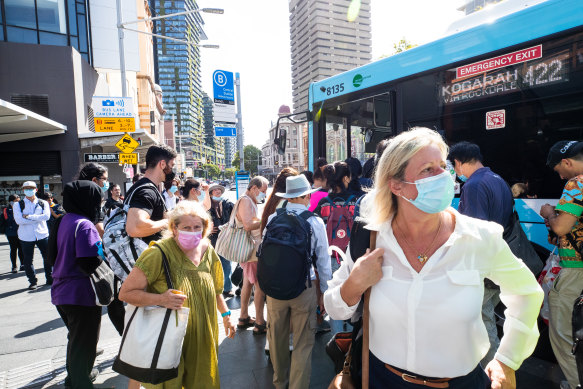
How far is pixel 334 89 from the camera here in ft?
19.1

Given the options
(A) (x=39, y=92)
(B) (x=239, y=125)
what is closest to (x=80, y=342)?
(B) (x=239, y=125)

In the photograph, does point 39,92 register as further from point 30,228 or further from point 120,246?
point 120,246

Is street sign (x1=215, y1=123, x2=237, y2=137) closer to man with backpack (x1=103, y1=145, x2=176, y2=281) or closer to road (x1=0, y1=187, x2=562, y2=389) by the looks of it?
road (x1=0, y1=187, x2=562, y2=389)

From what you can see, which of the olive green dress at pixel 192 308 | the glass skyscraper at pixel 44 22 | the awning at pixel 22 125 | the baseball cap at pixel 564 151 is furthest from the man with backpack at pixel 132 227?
the glass skyscraper at pixel 44 22

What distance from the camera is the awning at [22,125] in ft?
34.8

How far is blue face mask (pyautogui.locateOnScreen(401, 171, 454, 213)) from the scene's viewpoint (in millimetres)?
1526

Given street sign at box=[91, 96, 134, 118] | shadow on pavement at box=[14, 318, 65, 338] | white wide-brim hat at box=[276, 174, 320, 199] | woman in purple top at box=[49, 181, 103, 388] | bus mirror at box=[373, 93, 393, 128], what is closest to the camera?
woman in purple top at box=[49, 181, 103, 388]

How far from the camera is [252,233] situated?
4.41 metres

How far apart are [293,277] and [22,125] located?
578 inches

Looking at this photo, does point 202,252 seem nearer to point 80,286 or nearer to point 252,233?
point 80,286

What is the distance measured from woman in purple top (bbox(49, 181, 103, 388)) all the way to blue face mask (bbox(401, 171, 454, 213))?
9.23 ft

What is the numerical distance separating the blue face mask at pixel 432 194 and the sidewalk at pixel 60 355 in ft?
8.23

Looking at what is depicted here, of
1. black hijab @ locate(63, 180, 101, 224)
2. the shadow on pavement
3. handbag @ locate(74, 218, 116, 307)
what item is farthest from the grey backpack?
the shadow on pavement

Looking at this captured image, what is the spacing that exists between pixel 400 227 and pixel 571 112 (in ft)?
9.05
